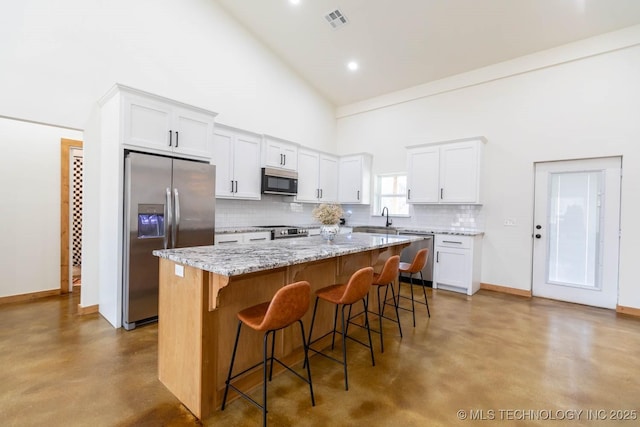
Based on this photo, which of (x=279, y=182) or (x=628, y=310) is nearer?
(x=628, y=310)

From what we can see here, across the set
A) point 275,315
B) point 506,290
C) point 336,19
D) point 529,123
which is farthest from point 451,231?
point 275,315

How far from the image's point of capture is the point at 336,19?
4375mm

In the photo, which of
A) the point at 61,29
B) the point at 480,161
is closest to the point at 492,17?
the point at 480,161

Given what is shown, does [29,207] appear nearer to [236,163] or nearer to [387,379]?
[236,163]

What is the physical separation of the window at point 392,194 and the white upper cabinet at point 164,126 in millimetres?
3782

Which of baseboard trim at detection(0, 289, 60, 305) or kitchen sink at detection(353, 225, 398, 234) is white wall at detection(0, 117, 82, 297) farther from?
kitchen sink at detection(353, 225, 398, 234)

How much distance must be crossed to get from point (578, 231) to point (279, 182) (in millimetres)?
4564

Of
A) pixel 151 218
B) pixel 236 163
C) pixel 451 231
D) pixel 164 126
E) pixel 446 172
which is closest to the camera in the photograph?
pixel 151 218

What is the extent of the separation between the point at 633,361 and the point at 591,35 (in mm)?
4131

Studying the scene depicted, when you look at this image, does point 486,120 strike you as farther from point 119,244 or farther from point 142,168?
point 119,244

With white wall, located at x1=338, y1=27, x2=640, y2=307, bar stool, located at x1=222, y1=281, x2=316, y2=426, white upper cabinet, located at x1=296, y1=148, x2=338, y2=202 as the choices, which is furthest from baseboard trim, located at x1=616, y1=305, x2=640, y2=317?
white upper cabinet, located at x1=296, y1=148, x2=338, y2=202

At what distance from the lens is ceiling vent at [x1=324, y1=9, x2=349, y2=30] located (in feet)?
14.0

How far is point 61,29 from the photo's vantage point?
322 cm

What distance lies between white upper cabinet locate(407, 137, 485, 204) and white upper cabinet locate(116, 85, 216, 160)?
355 cm
